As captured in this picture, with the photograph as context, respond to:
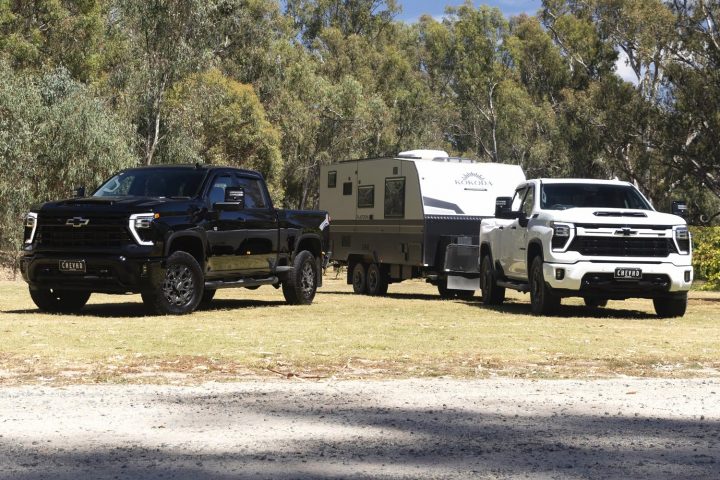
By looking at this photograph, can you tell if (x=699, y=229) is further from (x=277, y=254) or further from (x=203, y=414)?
(x=203, y=414)

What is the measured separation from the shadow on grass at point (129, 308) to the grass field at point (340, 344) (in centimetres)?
4

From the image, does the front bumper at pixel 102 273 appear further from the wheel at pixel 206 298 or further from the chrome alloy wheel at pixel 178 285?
the wheel at pixel 206 298

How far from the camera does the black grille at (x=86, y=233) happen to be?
52.4 ft

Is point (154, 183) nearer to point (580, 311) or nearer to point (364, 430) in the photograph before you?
point (580, 311)

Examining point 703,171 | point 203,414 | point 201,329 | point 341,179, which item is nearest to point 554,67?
point 703,171

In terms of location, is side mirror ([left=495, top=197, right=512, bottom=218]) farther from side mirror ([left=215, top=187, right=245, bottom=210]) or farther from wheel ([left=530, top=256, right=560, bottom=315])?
side mirror ([left=215, top=187, right=245, bottom=210])

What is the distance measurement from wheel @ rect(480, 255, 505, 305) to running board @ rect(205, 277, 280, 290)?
407 cm

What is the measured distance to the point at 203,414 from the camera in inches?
316

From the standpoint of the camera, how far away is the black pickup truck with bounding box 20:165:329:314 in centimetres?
1598

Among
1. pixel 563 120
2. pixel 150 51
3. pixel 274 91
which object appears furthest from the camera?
pixel 274 91

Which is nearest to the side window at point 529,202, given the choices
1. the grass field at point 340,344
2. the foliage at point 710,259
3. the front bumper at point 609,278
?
the grass field at point 340,344

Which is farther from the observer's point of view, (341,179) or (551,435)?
(341,179)

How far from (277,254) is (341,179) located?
8.35m

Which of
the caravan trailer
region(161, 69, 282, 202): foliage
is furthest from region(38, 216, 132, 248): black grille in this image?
region(161, 69, 282, 202): foliage
